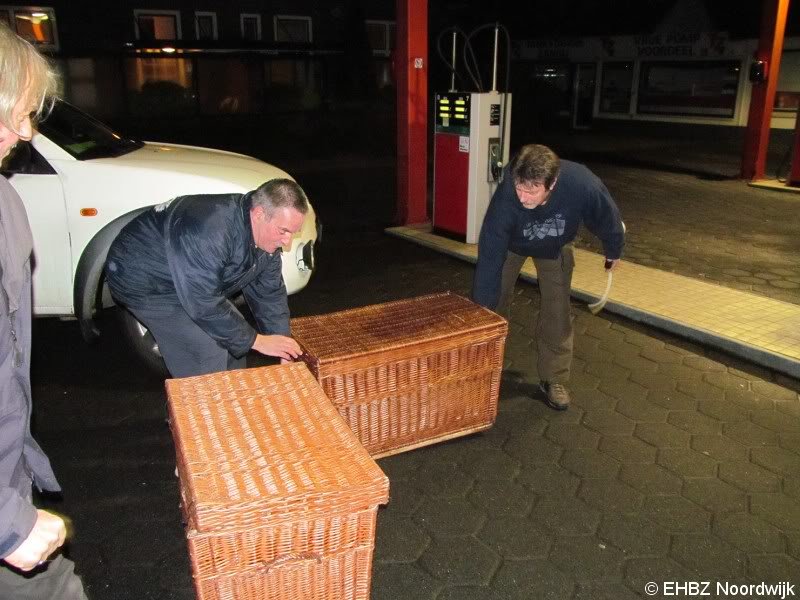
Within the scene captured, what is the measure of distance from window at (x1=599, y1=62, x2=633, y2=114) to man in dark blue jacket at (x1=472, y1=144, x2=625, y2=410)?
902 inches

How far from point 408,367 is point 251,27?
850 inches

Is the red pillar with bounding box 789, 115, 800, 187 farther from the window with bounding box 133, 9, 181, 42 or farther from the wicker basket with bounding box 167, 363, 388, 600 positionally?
the window with bounding box 133, 9, 181, 42

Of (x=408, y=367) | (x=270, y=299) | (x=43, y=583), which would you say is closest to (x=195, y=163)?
(x=270, y=299)

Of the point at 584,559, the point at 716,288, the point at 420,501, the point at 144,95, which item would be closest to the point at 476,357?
the point at 420,501

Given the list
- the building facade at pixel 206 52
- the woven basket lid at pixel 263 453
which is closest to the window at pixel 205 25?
the building facade at pixel 206 52

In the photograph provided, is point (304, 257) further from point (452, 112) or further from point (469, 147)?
point (452, 112)

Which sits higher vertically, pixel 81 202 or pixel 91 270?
pixel 81 202

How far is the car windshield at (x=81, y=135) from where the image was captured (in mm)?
4387

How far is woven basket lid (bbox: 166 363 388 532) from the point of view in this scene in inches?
75.5

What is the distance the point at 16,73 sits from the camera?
4.84 ft

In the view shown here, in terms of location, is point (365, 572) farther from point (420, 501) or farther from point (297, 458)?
point (420, 501)

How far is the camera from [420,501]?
10.8 ft

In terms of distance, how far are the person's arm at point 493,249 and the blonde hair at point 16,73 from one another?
2.57 meters

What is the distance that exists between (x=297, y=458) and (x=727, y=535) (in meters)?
2.12
